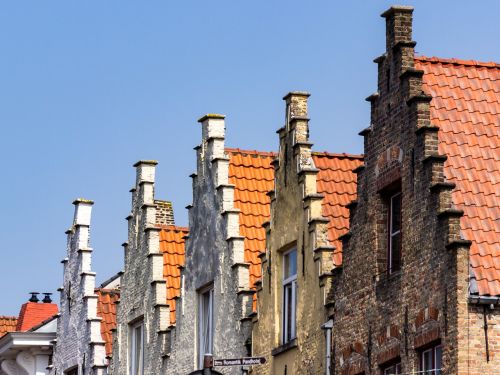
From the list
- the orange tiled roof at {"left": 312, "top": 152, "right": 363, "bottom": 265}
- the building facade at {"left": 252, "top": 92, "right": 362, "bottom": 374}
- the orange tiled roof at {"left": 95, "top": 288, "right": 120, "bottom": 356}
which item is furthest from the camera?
the orange tiled roof at {"left": 95, "top": 288, "right": 120, "bottom": 356}

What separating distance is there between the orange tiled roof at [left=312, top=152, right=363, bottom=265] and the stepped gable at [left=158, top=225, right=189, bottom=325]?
5514 millimetres

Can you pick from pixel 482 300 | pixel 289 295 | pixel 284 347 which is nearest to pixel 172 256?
pixel 289 295

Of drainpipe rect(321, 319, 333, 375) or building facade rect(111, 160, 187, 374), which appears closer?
drainpipe rect(321, 319, 333, 375)

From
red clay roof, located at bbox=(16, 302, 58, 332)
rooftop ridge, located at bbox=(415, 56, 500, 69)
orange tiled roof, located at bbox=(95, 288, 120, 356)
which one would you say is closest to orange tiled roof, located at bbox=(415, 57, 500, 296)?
rooftop ridge, located at bbox=(415, 56, 500, 69)

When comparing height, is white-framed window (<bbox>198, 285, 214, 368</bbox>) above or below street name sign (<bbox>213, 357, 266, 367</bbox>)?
above

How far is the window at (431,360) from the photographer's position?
91.6 feet

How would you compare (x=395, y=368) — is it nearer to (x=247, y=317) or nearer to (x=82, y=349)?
(x=247, y=317)

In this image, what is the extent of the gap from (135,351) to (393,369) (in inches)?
510

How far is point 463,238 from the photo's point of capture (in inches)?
1099

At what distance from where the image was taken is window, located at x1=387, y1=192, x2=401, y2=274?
97.9 ft

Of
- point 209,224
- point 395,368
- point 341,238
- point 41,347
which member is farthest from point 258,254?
point 41,347

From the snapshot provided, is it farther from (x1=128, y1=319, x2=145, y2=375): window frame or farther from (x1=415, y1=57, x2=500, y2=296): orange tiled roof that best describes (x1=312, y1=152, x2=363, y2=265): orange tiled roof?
(x1=128, y1=319, x2=145, y2=375): window frame

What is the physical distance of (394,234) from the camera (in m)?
30.1

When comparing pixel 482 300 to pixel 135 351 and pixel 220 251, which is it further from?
pixel 135 351
